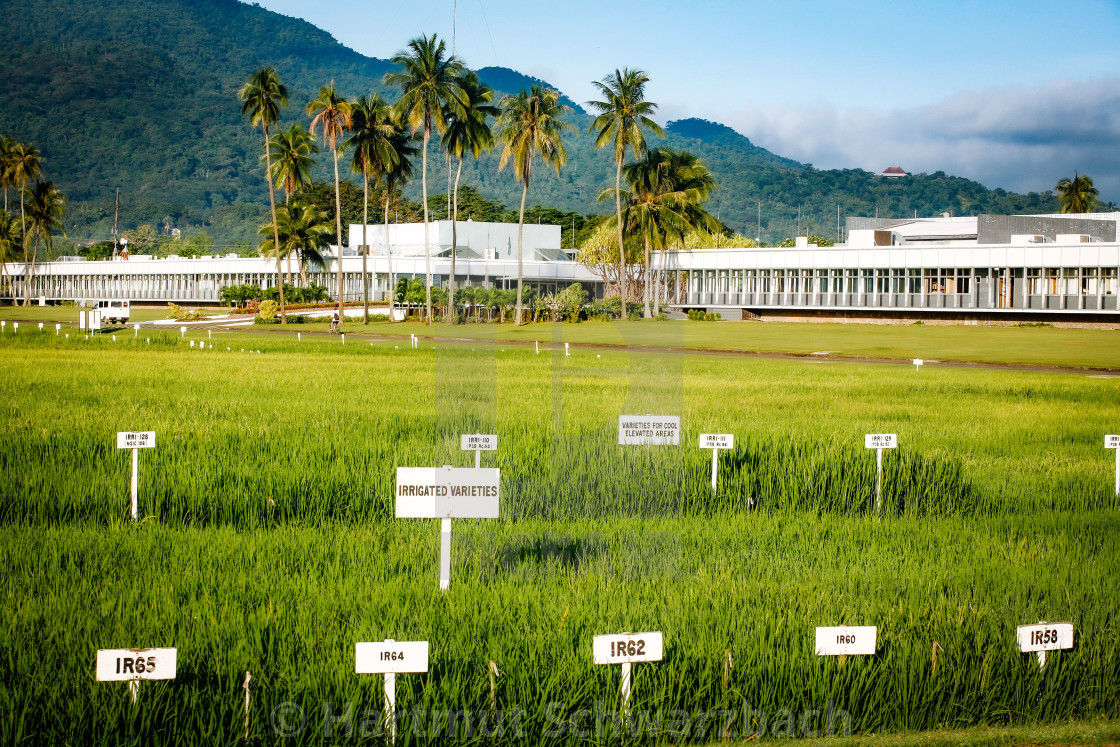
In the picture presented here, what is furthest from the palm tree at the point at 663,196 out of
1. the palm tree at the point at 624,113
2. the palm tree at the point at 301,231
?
the palm tree at the point at 301,231

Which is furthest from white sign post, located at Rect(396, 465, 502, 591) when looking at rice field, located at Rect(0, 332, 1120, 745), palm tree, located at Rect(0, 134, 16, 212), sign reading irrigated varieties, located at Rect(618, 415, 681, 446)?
palm tree, located at Rect(0, 134, 16, 212)

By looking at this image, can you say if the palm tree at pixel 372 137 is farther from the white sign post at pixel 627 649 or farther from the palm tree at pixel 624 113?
the white sign post at pixel 627 649

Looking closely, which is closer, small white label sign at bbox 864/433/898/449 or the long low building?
small white label sign at bbox 864/433/898/449

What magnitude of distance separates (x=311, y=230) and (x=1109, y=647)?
291ft

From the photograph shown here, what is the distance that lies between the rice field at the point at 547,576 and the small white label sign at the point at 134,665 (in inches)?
13.8

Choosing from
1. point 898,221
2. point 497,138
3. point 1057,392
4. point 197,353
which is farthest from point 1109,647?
point 898,221

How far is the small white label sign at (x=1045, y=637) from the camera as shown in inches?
246

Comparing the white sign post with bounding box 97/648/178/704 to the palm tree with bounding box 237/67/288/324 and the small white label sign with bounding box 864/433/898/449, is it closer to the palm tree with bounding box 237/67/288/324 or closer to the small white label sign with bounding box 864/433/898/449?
the small white label sign with bounding box 864/433/898/449

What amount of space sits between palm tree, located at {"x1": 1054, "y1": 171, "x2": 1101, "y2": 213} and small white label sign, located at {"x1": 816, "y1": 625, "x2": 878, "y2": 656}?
405 ft

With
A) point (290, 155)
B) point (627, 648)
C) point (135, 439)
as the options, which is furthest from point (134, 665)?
point (290, 155)

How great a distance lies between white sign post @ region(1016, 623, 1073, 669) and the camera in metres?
6.25

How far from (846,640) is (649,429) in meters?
3.28

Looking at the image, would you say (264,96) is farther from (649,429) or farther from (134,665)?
(134,665)

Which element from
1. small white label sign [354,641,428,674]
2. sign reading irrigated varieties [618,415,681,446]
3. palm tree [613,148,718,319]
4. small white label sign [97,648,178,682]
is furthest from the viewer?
palm tree [613,148,718,319]
